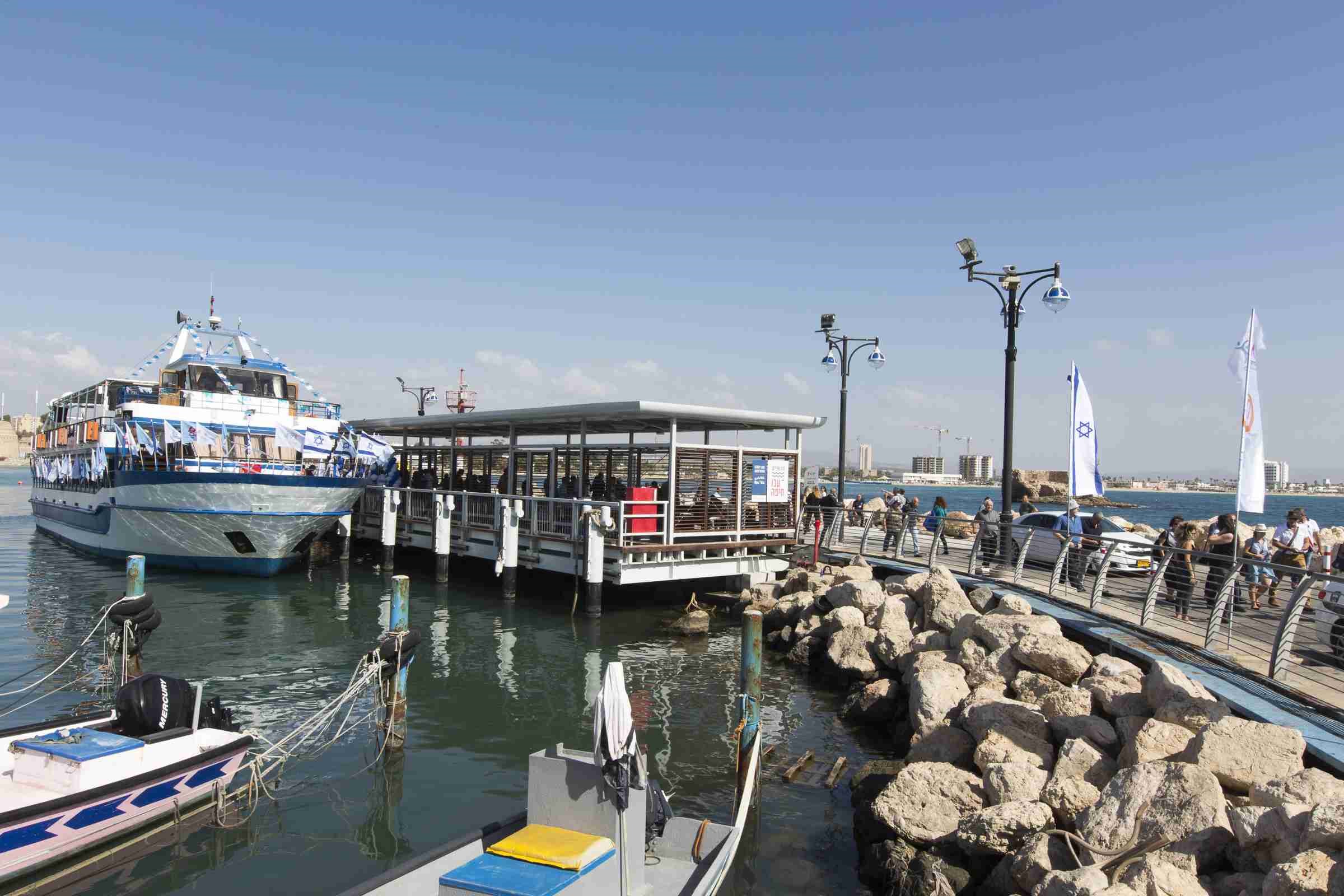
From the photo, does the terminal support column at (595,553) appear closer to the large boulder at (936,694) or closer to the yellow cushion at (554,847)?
the large boulder at (936,694)

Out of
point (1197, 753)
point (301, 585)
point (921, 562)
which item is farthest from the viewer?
point (301, 585)

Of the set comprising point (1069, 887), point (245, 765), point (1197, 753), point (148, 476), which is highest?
point (148, 476)

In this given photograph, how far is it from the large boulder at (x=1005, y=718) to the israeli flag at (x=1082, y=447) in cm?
545

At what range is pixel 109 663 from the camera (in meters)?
14.5

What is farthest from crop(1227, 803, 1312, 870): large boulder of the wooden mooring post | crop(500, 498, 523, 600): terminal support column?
crop(500, 498, 523, 600): terminal support column

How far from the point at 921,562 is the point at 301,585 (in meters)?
17.7

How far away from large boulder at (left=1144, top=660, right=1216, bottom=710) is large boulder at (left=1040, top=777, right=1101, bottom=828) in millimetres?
1640

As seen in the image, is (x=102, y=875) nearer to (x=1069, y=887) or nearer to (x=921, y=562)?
(x=1069, y=887)

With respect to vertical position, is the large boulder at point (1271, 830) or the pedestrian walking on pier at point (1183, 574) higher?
the pedestrian walking on pier at point (1183, 574)

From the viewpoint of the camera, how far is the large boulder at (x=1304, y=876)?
5227 mm

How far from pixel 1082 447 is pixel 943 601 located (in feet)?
11.3

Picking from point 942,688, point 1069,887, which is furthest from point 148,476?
point 1069,887

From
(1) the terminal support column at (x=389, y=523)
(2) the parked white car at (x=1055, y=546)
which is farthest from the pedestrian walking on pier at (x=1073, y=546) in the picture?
(1) the terminal support column at (x=389, y=523)

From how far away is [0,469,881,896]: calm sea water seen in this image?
8594 millimetres
